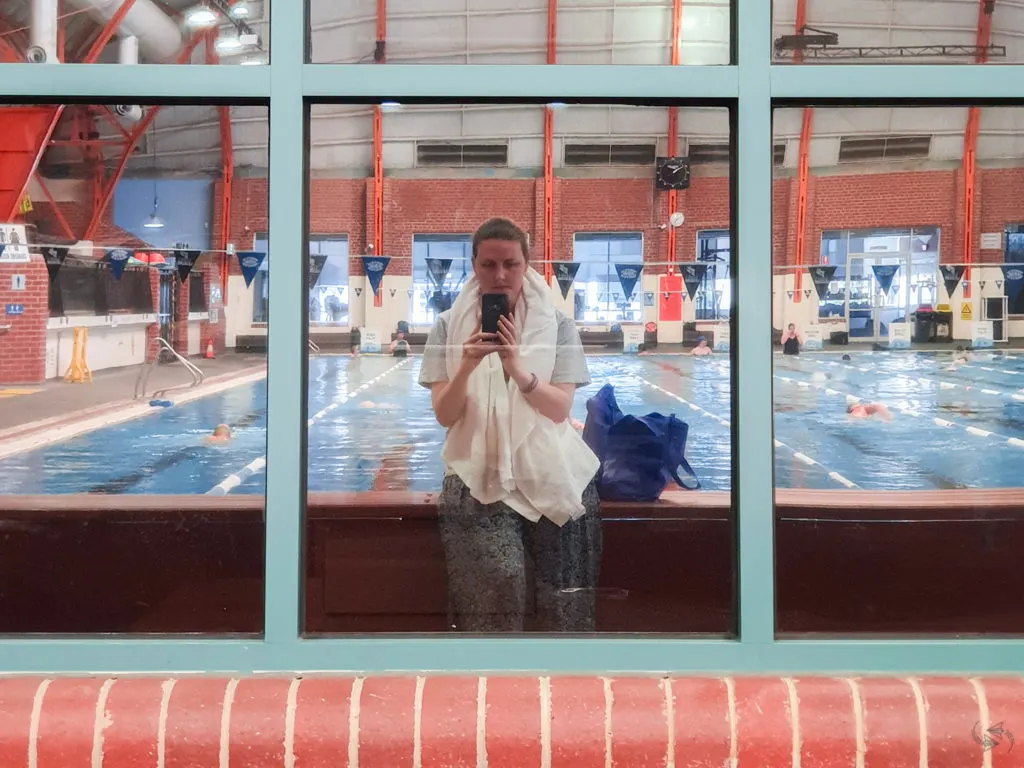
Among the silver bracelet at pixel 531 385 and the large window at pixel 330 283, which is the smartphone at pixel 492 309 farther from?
the large window at pixel 330 283

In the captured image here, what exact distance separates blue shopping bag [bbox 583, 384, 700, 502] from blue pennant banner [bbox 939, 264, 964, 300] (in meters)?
0.65

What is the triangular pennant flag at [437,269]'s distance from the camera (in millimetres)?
1797

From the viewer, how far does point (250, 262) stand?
5.45ft

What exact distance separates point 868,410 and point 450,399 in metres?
1.07

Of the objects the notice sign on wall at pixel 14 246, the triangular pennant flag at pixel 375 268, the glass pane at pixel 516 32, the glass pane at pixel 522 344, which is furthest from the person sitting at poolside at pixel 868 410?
the notice sign on wall at pixel 14 246

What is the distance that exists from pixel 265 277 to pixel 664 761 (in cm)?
103

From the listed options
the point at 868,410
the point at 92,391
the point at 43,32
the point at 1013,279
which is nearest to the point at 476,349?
the point at 92,391

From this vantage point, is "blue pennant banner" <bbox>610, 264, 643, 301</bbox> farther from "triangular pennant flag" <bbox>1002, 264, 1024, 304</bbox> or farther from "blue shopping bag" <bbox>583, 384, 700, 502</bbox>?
"triangular pennant flag" <bbox>1002, 264, 1024, 304</bbox>

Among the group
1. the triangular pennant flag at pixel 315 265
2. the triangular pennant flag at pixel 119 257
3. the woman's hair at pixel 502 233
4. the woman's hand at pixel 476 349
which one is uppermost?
the woman's hair at pixel 502 233

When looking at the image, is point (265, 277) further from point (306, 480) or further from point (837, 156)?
point (837, 156)

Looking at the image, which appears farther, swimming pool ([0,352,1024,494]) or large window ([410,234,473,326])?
large window ([410,234,473,326])

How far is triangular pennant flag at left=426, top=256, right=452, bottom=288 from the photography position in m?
1.80

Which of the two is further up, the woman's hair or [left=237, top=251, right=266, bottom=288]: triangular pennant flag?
the woman's hair

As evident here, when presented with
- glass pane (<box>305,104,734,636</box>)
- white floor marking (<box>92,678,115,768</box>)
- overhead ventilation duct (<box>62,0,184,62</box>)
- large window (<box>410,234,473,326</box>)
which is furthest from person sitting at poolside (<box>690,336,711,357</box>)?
white floor marking (<box>92,678,115,768</box>)
